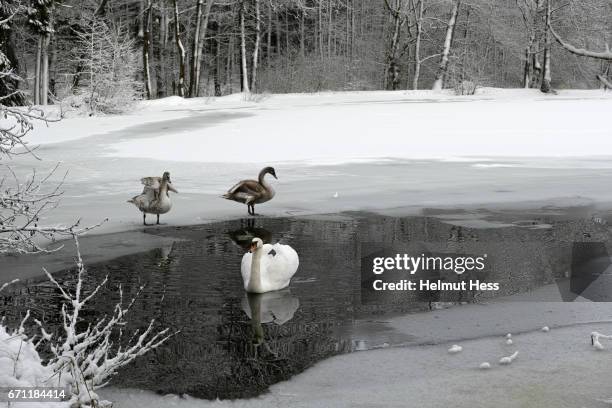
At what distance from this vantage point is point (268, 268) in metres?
7.15

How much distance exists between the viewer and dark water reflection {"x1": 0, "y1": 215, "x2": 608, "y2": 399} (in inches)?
211

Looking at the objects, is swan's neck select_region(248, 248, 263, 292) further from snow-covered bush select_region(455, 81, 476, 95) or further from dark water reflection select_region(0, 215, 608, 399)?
snow-covered bush select_region(455, 81, 476, 95)

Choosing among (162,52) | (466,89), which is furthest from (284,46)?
(466,89)

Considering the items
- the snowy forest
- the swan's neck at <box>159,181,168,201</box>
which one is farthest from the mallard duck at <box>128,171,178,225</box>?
the snowy forest

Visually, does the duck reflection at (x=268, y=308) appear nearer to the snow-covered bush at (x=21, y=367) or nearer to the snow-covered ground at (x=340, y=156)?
the snow-covered bush at (x=21, y=367)

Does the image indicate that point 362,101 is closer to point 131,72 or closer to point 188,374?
point 131,72

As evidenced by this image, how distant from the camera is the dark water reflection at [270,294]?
5.36 m

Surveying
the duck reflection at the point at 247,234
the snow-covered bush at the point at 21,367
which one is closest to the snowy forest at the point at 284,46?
the duck reflection at the point at 247,234

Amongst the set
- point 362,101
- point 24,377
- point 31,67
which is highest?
point 31,67

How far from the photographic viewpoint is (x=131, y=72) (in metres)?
30.7

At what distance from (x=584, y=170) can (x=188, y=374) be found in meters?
12.6

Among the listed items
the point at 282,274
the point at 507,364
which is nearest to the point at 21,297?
the point at 282,274

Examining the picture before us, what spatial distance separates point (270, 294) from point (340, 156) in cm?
1136

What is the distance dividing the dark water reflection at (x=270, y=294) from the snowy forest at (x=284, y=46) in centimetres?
1964
